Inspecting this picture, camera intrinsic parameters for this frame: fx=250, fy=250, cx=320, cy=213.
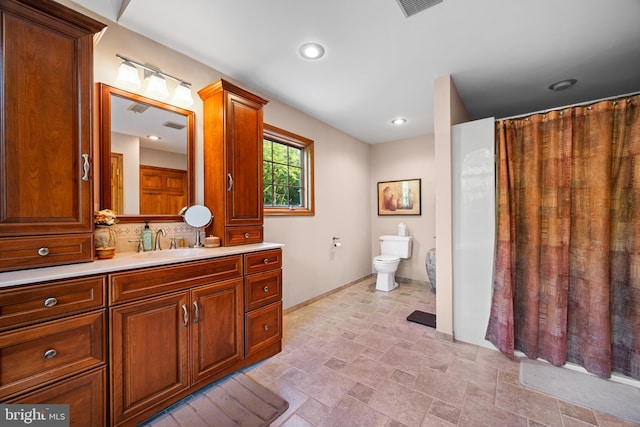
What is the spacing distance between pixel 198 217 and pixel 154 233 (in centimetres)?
33

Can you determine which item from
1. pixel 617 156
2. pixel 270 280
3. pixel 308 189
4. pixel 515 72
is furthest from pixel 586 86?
pixel 270 280

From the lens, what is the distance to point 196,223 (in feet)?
6.73

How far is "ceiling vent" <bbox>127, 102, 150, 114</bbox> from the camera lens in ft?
5.91

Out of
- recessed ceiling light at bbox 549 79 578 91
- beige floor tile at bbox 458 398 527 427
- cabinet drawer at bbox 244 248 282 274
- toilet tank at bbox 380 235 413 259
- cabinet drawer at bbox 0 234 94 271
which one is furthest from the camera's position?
toilet tank at bbox 380 235 413 259

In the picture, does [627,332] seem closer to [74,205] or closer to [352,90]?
[352,90]

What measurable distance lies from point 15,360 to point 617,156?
3.66 metres

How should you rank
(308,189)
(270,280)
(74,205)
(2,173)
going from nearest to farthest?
1. (2,173)
2. (74,205)
3. (270,280)
4. (308,189)

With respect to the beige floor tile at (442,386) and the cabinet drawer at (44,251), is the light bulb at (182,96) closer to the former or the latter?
the cabinet drawer at (44,251)

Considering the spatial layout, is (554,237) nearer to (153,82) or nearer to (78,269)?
(78,269)

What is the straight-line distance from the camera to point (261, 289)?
6.73ft

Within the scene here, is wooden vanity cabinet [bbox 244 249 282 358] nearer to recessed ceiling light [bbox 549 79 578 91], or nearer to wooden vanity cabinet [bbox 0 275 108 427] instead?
wooden vanity cabinet [bbox 0 275 108 427]

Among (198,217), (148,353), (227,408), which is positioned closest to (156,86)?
(198,217)

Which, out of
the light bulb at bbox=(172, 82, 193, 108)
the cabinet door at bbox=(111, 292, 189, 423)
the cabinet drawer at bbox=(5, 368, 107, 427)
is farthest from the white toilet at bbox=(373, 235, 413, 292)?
the cabinet drawer at bbox=(5, 368, 107, 427)

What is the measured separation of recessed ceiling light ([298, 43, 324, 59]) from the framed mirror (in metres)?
1.07
